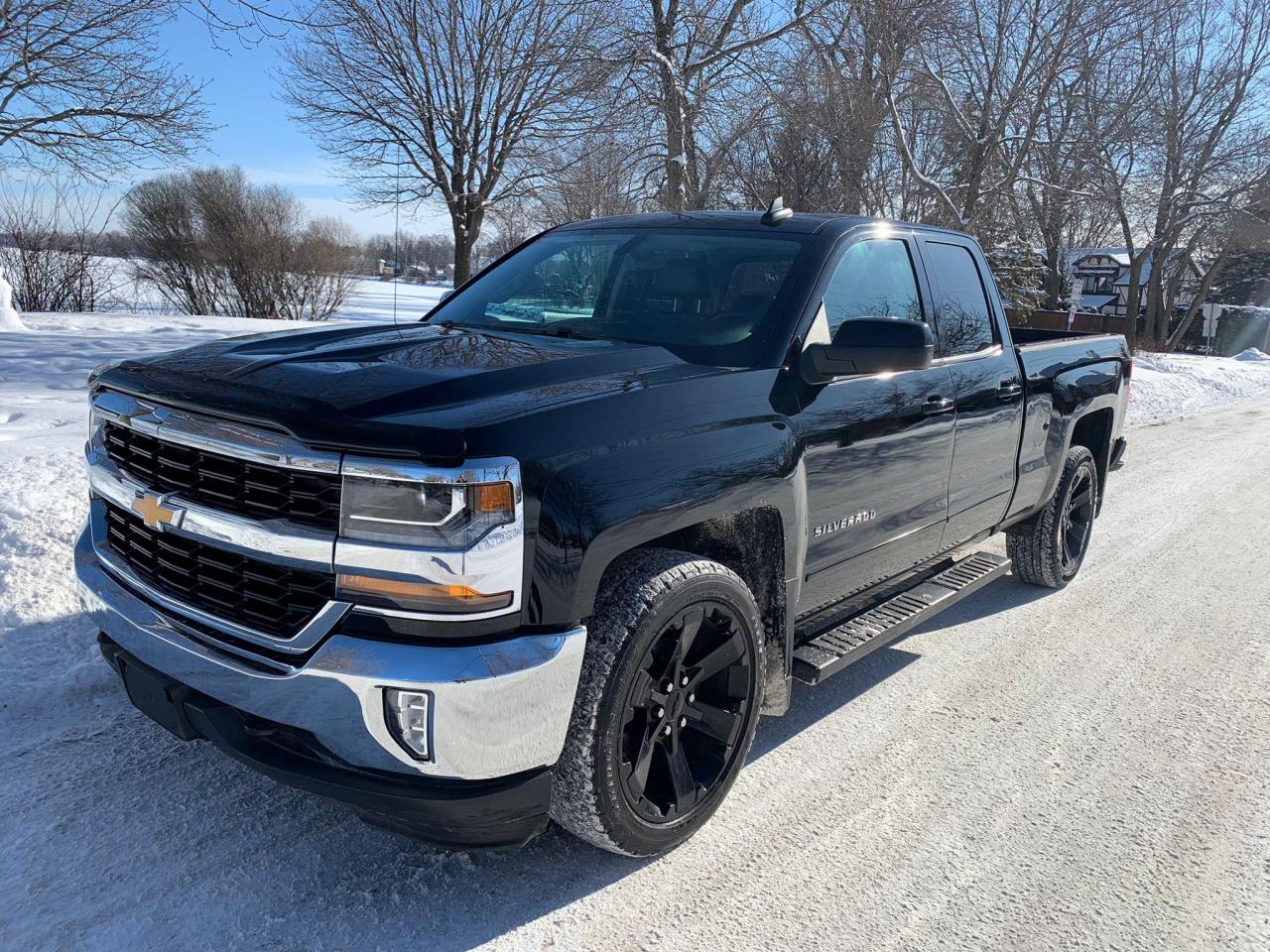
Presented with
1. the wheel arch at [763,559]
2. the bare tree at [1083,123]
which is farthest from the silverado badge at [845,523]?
the bare tree at [1083,123]

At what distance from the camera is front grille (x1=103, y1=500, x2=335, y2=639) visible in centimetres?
223

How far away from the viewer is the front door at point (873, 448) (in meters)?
3.21

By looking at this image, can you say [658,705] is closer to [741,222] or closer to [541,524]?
[541,524]

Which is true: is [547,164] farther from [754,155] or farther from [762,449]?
[762,449]

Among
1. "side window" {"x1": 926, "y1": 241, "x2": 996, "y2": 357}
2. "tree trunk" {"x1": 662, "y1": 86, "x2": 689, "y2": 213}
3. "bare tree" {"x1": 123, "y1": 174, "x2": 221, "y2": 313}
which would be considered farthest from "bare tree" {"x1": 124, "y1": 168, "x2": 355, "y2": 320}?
"side window" {"x1": 926, "y1": 241, "x2": 996, "y2": 357}

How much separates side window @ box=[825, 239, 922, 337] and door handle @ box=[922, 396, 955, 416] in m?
0.38

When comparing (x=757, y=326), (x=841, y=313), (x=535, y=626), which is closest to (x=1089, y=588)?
(x=841, y=313)

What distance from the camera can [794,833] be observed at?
9.61 feet

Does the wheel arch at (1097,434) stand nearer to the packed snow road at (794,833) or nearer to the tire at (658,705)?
the packed snow road at (794,833)

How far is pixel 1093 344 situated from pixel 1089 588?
146cm

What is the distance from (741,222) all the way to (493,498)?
6.92ft

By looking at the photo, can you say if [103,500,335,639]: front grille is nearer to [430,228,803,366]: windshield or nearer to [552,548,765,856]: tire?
[552,548,765,856]: tire

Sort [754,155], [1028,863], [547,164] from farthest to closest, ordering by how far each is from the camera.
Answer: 1. [547,164]
2. [754,155]
3. [1028,863]

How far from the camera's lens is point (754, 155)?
16.1 meters
